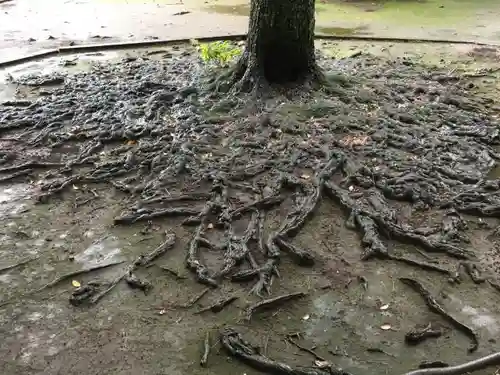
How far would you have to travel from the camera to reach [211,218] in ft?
12.3

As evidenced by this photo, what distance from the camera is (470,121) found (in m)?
5.07

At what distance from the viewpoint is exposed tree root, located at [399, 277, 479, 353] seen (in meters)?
2.68

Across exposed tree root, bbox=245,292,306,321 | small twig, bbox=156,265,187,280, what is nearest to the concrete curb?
small twig, bbox=156,265,187,280

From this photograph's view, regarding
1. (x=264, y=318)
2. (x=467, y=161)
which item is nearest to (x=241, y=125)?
(x=467, y=161)

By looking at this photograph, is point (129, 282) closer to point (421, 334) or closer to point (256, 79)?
point (421, 334)

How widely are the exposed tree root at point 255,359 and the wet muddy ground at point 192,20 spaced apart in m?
5.66

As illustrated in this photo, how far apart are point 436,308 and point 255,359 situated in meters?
0.97

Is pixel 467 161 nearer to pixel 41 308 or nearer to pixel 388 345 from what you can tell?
pixel 388 345

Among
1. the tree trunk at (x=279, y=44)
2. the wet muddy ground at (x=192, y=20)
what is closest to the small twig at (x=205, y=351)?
the tree trunk at (x=279, y=44)

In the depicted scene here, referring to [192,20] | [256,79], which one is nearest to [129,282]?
[256,79]

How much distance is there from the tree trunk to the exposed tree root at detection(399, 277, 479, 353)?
114 inches

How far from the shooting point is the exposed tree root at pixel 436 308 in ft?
8.80

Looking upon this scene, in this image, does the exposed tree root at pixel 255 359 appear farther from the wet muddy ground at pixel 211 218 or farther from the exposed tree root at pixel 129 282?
the exposed tree root at pixel 129 282

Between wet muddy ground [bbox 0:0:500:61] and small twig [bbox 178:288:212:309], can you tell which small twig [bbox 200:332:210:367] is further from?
wet muddy ground [bbox 0:0:500:61]
